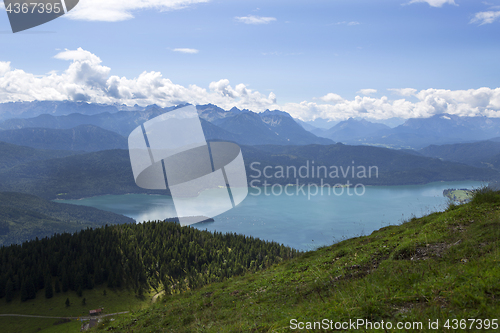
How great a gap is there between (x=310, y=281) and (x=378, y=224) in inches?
5077

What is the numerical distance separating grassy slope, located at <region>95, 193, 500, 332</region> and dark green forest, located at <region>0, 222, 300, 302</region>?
37.8 meters

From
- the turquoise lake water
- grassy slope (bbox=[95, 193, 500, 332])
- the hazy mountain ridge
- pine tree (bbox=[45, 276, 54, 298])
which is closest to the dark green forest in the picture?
pine tree (bbox=[45, 276, 54, 298])

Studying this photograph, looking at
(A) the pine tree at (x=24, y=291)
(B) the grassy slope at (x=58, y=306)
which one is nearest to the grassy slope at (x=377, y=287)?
(B) the grassy slope at (x=58, y=306)

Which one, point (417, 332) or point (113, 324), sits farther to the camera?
point (113, 324)

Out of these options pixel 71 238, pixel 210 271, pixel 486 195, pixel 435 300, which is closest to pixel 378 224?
pixel 210 271

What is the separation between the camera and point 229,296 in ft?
34.1

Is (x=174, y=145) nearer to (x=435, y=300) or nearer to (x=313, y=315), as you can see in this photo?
(x=313, y=315)

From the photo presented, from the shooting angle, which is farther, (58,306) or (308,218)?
(308,218)

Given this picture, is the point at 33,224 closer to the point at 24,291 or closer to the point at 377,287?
the point at 24,291

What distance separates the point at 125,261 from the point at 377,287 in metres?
60.6

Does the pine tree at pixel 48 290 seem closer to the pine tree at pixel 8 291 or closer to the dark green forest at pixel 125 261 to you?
the dark green forest at pixel 125 261

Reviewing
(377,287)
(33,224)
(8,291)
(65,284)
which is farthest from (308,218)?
(33,224)

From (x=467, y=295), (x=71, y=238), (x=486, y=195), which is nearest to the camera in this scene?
(x=467, y=295)

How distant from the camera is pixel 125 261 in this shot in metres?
57.1
